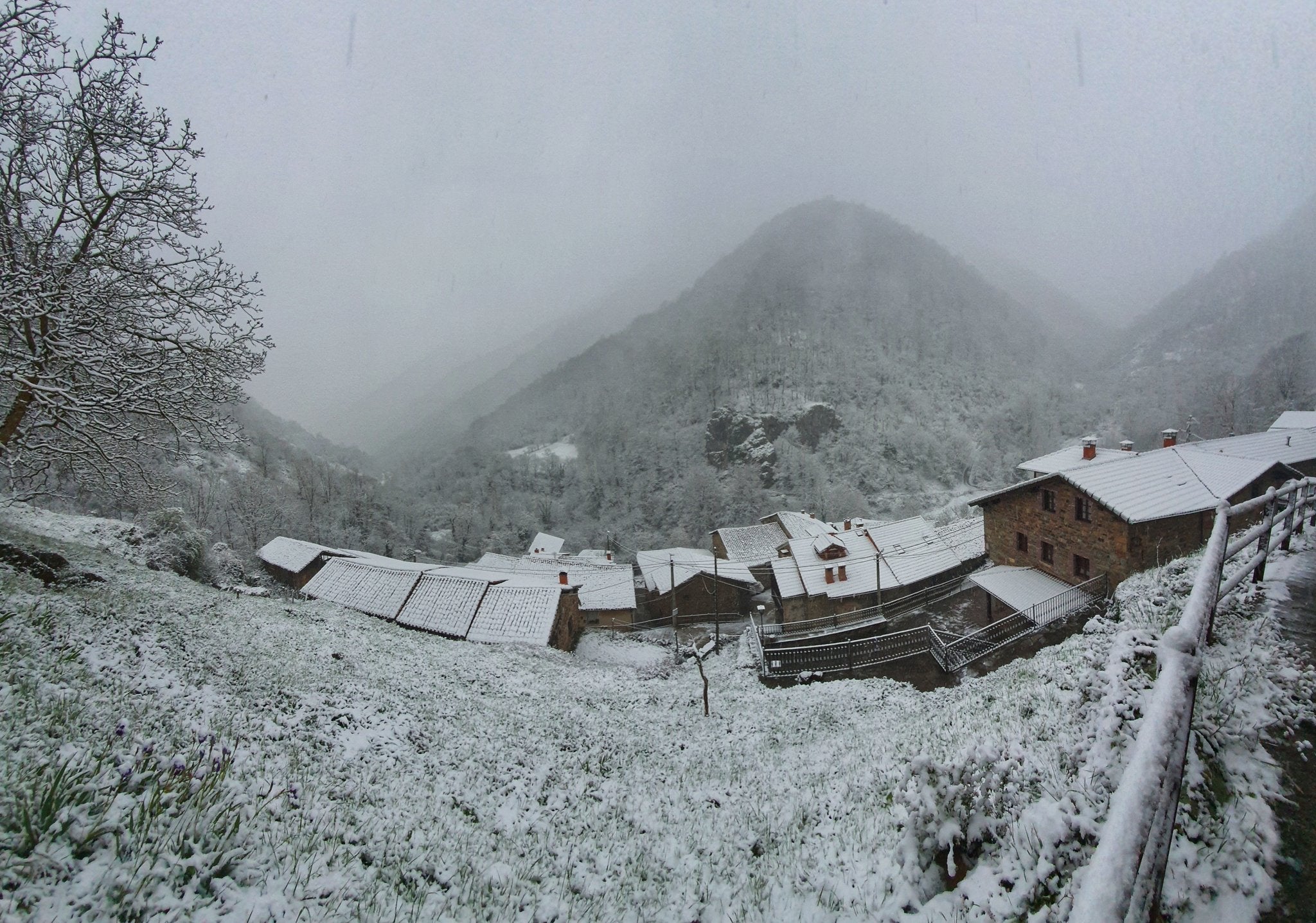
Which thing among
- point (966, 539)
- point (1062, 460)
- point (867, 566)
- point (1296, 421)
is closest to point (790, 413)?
point (1296, 421)

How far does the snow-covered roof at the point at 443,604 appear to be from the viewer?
81.5 feet

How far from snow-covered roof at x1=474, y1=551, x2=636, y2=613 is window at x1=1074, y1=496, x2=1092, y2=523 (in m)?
24.0

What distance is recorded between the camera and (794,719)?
12.5m

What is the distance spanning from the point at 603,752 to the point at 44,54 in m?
14.2

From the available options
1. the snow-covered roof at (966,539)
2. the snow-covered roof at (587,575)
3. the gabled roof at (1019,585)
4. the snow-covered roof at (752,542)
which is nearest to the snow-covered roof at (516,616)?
the snow-covered roof at (587,575)

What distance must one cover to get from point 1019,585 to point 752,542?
103ft

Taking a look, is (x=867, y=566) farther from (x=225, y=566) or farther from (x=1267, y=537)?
(x=225, y=566)

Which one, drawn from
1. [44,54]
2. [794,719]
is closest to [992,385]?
[794,719]

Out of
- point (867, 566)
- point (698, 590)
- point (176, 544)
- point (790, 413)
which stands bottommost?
point (790, 413)

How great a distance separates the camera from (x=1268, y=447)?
24641 mm

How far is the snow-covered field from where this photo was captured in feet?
11.0

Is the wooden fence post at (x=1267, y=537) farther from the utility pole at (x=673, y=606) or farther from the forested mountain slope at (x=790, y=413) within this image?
the forested mountain slope at (x=790, y=413)

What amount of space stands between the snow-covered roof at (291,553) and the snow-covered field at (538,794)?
3370 centimetres

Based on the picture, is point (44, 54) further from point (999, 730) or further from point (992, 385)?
point (992, 385)
